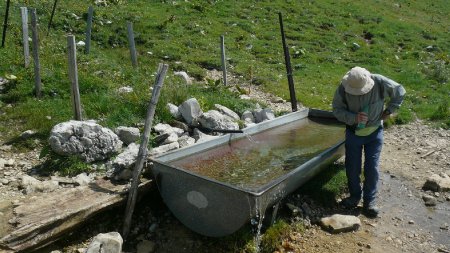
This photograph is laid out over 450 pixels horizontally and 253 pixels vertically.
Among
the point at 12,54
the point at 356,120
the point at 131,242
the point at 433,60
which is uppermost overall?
the point at 12,54

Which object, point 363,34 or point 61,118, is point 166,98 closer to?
point 61,118

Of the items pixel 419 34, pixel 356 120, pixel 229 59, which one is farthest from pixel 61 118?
pixel 419 34

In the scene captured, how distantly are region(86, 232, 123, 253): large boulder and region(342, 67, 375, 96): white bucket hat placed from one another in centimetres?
394

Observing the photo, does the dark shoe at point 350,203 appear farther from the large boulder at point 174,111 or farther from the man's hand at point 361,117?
the large boulder at point 174,111

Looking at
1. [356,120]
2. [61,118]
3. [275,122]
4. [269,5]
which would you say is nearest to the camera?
[356,120]

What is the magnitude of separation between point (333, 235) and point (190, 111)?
3488mm

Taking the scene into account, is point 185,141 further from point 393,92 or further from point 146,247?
point 393,92

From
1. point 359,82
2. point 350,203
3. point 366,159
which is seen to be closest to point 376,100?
point 359,82

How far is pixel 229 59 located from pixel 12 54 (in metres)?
6.98

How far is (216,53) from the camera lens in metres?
16.0

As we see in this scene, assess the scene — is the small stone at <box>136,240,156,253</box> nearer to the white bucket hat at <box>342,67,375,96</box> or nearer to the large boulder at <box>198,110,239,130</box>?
the large boulder at <box>198,110,239,130</box>

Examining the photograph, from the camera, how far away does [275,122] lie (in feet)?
30.6

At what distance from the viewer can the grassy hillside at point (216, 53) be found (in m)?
9.34

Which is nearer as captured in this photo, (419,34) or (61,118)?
(61,118)
